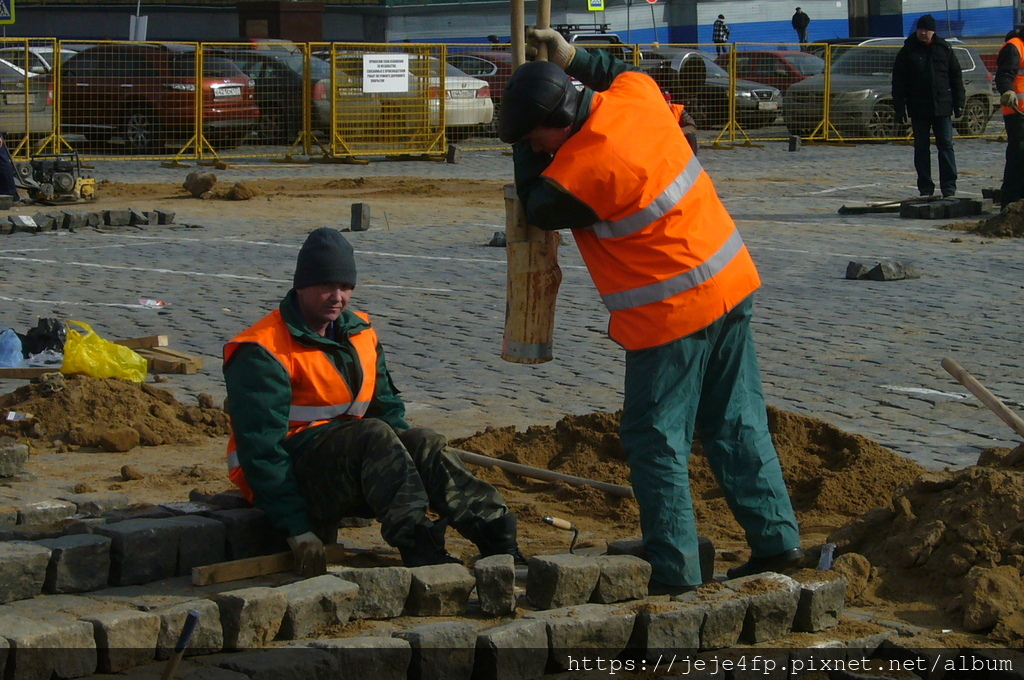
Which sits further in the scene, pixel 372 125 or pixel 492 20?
pixel 492 20

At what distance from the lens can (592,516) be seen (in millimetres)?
5977

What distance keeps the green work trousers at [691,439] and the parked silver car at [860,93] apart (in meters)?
22.9

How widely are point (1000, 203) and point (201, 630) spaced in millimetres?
14871

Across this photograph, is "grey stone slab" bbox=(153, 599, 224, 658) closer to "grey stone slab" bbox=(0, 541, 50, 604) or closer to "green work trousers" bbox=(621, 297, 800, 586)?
"grey stone slab" bbox=(0, 541, 50, 604)

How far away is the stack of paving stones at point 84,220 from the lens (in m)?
15.2

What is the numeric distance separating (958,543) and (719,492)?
148 cm

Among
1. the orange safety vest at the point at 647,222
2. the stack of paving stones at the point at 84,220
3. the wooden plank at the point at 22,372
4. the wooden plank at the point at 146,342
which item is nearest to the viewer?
the orange safety vest at the point at 647,222

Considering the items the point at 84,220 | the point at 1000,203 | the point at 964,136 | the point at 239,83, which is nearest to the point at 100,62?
the point at 239,83

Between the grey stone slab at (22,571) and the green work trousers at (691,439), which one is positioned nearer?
the grey stone slab at (22,571)

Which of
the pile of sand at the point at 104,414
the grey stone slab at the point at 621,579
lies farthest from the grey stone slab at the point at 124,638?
the pile of sand at the point at 104,414

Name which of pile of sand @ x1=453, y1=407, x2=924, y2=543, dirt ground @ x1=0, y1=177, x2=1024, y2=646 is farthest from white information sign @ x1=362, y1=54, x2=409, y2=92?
pile of sand @ x1=453, y1=407, x2=924, y2=543

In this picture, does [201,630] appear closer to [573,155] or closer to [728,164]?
[573,155]

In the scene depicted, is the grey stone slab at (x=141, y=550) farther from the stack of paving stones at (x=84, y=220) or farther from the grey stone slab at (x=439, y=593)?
the stack of paving stones at (x=84, y=220)

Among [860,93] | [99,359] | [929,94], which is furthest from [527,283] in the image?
[860,93]
